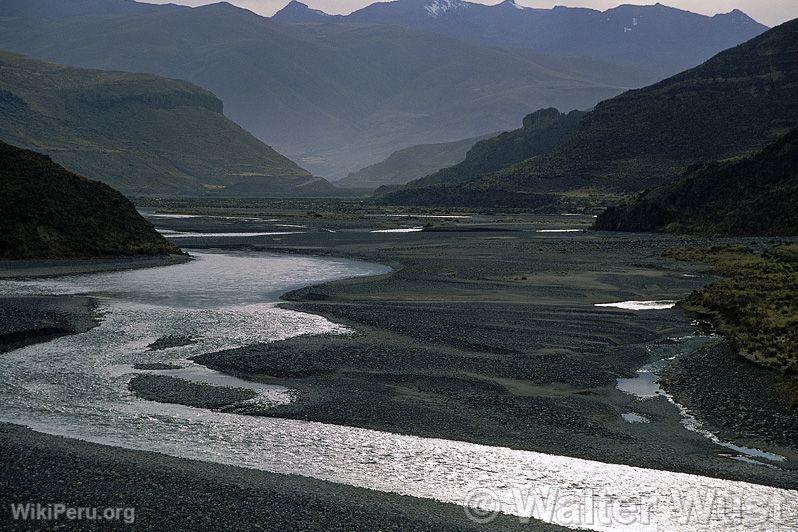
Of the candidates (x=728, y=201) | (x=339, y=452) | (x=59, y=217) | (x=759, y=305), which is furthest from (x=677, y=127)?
(x=339, y=452)

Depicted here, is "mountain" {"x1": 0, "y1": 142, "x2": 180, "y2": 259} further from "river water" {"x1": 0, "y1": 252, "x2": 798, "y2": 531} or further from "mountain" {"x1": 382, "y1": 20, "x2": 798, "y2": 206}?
"mountain" {"x1": 382, "y1": 20, "x2": 798, "y2": 206}

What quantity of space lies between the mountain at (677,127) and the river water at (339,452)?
5231 inches

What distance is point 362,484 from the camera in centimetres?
1889

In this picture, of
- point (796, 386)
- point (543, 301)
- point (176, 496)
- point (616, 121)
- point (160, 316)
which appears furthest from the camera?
point (616, 121)

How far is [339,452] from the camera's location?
69.2 ft

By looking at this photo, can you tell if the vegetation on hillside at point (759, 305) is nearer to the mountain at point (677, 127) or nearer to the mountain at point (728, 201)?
the mountain at point (728, 201)

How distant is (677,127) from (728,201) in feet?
242

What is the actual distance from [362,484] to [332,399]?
694 cm

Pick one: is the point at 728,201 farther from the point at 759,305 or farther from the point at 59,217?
the point at 59,217

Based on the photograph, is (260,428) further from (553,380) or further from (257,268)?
(257,268)

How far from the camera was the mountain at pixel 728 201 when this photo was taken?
3519 inches

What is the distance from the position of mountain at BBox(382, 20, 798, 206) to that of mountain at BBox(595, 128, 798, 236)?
43.3 m

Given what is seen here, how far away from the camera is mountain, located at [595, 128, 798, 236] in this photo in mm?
89375

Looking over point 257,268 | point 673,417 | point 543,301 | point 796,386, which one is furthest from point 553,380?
point 257,268
